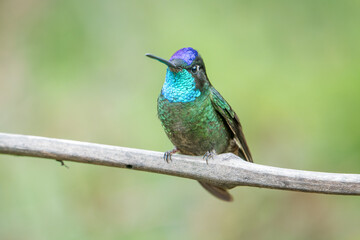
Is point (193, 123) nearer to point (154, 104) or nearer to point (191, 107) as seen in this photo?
point (191, 107)

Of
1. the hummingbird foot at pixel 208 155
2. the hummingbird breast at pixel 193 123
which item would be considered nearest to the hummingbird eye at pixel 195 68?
the hummingbird breast at pixel 193 123

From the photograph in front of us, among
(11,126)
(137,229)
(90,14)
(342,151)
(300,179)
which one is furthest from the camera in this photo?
(90,14)

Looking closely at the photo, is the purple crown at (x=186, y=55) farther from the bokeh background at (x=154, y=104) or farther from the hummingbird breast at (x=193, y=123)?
the bokeh background at (x=154, y=104)

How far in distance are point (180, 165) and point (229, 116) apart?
0.82m

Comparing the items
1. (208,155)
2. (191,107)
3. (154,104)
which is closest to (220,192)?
(208,155)

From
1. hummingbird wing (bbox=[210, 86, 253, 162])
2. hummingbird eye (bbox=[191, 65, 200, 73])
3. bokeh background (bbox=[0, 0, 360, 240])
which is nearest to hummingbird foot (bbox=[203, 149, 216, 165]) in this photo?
hummingbird wing (bbox=[210, 86, 253, 162])

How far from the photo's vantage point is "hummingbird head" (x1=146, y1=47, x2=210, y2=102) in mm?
3590

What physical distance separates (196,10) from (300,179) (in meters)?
3.25

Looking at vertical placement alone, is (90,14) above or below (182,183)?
above

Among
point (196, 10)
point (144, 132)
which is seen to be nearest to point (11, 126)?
point (144, 132)

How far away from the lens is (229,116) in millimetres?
3818

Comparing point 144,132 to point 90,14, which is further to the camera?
point 90,14

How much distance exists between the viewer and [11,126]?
5.13 m

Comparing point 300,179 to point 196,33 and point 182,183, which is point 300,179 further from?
point 196,33
